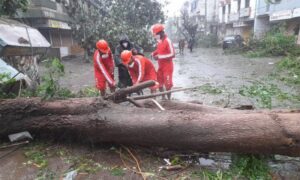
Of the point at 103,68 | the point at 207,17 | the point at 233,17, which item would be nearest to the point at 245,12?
the point at 233,17

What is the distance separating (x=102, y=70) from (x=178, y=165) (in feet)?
9.08

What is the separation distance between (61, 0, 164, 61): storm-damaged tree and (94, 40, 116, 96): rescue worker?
9728 mm

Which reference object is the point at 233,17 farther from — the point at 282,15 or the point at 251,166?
the point at 251,166

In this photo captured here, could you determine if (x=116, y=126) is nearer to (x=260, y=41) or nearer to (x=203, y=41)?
(x=260, y=41)

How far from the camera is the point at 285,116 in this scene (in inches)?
104

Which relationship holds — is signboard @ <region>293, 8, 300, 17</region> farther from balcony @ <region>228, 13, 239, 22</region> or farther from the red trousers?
the red trousers

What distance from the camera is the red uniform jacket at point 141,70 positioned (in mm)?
4516

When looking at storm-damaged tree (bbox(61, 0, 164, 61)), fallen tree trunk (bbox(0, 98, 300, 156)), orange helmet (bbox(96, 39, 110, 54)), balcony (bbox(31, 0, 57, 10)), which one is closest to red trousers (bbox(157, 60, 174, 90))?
orange helmet (bbox(96, 39, 110, 54))

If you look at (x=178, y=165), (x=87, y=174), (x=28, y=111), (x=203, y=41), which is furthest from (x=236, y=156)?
(x=203, y=41)

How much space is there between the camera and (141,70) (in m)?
4.50

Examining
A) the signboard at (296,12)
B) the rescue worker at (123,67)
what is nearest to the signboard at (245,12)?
→ the signboard at (296,12)

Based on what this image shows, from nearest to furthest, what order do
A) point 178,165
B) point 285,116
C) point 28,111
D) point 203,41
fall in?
point 285,116, point 178,165, point 28,111, point 203,41

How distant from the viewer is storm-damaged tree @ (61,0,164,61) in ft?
47.6

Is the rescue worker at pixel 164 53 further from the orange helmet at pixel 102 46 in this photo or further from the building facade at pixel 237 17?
the building facade at pixel 237 17
